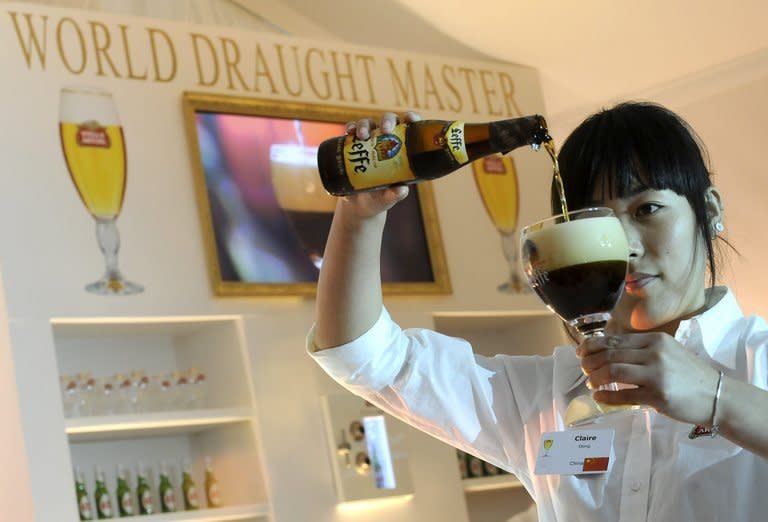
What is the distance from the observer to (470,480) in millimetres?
4754

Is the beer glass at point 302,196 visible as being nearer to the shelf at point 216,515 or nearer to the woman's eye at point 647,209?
the shelf at point 216,515

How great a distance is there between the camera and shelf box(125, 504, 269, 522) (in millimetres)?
3910

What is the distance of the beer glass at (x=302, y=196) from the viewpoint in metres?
4.43

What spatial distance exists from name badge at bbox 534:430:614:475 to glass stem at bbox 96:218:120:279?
2724 mm

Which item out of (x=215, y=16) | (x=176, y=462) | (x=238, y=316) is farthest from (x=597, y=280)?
(x=215, y=16)

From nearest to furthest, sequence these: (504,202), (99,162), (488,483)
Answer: (99,162) → (488,483) → (504,202)

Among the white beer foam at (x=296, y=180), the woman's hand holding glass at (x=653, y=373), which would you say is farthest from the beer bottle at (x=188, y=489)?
the woman's hand holding glass at (x=653, y=373)

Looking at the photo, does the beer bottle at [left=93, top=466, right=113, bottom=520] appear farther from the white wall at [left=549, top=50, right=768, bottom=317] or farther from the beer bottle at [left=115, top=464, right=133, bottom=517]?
the white wall at [left=549, top=50, right=768, bottom=317]

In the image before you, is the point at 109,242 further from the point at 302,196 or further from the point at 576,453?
the point at 576,453

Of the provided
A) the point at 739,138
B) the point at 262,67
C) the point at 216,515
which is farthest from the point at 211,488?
the point at 739,138

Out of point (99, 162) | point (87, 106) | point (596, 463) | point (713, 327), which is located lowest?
point (596, 463)

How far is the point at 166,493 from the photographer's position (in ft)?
13.5

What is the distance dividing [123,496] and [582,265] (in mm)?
3095

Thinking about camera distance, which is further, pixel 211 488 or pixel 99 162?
pixel 211 488
